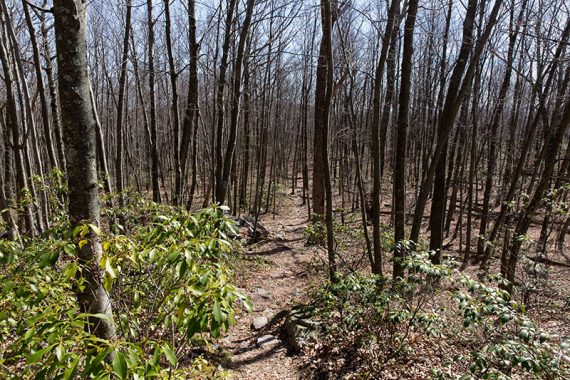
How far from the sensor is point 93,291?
6.38 feet

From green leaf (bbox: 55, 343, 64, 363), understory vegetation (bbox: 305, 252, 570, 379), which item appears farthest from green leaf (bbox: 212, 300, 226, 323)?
understory vegetation (bbox: 305, 252, 570, 379)

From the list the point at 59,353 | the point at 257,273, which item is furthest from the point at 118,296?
the point at 257,273

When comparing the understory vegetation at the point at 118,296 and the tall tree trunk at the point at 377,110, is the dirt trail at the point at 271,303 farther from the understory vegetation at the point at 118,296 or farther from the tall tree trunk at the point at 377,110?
the understory vegetation at the point at 118,296

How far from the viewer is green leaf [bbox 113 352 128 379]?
3.87 ft

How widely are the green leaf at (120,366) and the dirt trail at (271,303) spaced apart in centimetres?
375

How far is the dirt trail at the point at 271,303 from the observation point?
188 inches

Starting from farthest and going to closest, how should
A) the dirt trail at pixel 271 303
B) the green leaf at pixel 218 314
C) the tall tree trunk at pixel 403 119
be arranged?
1. the tall tree trunk at pixel 403 119
2. the dirt trail at pixel 271 303
3. the green leaf at pixel 218 314

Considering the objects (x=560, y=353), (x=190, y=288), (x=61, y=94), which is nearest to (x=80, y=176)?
(x=61, y=94)

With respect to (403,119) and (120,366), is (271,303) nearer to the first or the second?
(403,119)

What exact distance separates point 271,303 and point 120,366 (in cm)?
583

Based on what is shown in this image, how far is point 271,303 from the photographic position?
22.2 feet

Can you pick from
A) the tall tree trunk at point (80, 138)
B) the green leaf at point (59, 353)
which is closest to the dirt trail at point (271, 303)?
the tall tree trunk at point (80, 138)

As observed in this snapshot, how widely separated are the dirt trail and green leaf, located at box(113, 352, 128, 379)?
12.3 feet

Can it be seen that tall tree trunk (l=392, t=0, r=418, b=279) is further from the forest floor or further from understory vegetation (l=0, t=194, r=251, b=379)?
understory vegetation (l=0, t=194, r=251, b=379)
